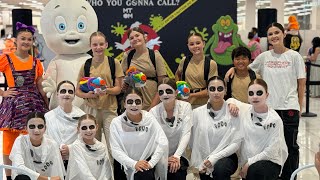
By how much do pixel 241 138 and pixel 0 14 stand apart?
20887mm

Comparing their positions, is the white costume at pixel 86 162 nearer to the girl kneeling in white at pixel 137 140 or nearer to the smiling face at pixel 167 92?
the girl kneeling in white at pixel 137 140

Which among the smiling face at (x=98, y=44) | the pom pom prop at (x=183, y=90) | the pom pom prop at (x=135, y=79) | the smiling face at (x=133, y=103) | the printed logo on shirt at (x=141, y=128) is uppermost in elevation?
the smiling face at (x=98, y=44)

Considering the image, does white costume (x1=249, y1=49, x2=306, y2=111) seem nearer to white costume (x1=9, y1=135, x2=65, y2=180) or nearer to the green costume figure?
the green costume figure

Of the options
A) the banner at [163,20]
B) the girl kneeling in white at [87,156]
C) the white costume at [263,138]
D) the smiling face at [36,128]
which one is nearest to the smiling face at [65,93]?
the girl kneeling in white at [87,156]

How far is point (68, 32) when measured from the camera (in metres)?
4.29

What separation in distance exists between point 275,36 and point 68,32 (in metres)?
1.78

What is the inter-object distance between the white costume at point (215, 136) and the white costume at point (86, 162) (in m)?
0.68

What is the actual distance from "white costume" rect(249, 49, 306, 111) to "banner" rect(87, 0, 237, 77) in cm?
139

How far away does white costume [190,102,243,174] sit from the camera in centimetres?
348

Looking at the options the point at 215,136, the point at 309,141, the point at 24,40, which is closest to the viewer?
the point at 215,136

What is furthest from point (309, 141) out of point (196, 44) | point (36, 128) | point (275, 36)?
point (36, 128)

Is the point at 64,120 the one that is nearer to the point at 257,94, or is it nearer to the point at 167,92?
the point at 167,92

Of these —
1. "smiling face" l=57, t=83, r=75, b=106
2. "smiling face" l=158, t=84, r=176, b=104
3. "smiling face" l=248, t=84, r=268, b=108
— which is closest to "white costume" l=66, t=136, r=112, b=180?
"smiling face" l=57, t=83, r=75, b=106

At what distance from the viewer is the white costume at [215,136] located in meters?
3.48
